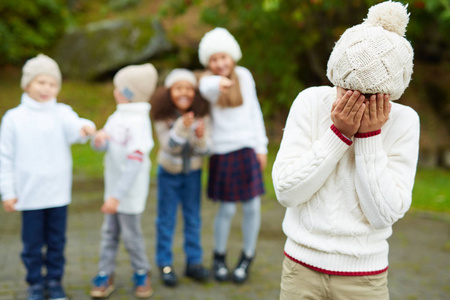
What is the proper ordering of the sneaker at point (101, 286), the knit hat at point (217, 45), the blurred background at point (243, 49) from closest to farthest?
the sneaker at point (101, 286) < the knit hat at point (217, 45) < the blurred background at point (243, 49)

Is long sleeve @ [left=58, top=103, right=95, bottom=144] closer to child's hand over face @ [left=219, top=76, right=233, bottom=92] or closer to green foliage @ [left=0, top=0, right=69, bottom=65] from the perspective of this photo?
child's hand over face @ [left=219, top=76, right=233, bottom=92]

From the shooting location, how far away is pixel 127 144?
12.7 ft

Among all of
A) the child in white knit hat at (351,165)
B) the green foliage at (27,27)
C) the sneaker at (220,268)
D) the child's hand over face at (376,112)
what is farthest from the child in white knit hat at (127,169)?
the green foliage at (27,27)

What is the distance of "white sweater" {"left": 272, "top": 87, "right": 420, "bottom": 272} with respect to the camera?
6.67ft

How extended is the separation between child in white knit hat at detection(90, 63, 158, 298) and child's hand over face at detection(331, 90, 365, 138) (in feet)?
6.91

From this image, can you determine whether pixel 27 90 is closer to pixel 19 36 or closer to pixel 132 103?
pixel 132 103

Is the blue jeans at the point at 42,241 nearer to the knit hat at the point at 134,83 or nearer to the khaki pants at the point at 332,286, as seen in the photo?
the knit hat at the point at 134,83

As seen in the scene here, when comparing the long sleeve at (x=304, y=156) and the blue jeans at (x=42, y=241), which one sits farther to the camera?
the blue jeans at (x=42, y=241)

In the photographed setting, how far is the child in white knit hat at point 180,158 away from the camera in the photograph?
13.4ft

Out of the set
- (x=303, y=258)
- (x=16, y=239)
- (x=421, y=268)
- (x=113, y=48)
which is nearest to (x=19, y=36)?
(x=113, y=48)

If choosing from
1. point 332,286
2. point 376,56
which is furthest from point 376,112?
point 332,286

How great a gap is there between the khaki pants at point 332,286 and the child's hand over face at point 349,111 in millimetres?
618

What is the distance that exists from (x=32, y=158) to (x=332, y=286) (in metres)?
2.42

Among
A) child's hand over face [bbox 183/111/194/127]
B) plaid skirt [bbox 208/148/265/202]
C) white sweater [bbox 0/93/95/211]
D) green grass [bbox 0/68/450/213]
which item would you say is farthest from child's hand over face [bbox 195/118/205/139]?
green grass [bbox 0/68/450/213]
